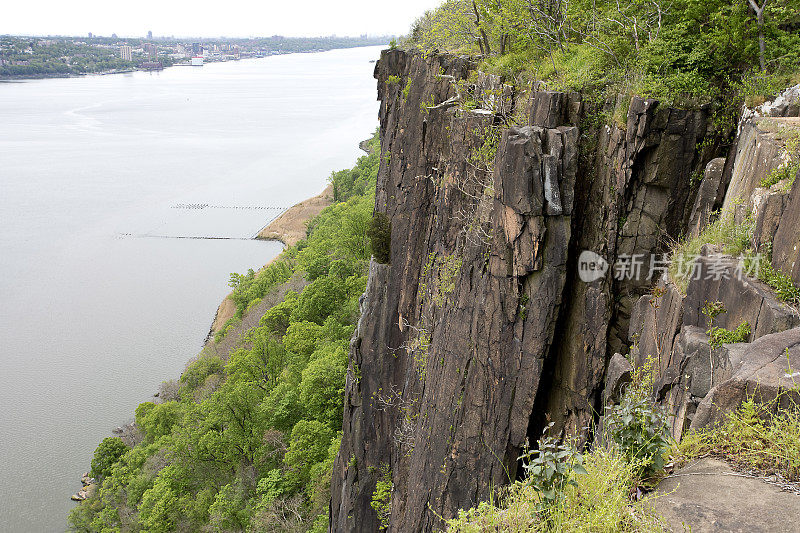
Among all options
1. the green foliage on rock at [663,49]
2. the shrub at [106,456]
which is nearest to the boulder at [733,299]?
the green foliage on rock at [663,49]

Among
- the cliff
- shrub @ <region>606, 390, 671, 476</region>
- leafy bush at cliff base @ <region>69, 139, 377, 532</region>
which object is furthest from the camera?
leafy bush at cliff base @ <region>69, 139, 377, 532</region>

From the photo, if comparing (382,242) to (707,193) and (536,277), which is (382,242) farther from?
(707,193)

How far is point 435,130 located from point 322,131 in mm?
105972

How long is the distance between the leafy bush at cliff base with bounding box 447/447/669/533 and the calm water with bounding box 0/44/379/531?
35532 mm

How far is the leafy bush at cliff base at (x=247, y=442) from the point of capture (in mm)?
26312

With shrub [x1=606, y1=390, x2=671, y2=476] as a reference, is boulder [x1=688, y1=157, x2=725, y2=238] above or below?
above

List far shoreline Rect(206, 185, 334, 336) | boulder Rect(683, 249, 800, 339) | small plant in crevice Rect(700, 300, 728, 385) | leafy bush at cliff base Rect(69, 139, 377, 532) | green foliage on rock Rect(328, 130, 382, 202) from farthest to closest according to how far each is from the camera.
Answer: far shoreline Rect(206, 185, 334, 336) < green foliage on rock Rect(328, 130, 382, 202) < leafy bush at cliff base Rect(69, 139, 377, 532) < small plant in crevice Rect(700, 300, 728, 385) < boulder Rect(683, 249, 800, 339)

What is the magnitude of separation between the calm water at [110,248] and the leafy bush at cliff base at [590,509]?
1399 inches

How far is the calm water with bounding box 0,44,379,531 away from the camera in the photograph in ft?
126

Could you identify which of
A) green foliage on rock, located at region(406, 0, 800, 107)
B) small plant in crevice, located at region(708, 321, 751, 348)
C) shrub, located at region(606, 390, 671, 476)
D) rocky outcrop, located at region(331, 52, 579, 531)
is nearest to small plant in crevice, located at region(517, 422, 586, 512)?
shrub, located at region(606, 390, 671, 476)

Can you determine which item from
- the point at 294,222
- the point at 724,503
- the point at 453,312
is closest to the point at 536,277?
the point at 453,312

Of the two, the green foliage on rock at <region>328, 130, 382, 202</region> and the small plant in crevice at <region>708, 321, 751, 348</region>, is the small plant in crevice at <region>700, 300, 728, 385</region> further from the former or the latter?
the green foliage on rock at <region>328, 130, 382, 202</region>

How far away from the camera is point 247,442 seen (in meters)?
Result: 30.2

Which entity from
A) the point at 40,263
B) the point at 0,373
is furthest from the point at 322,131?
the point at 0,373
